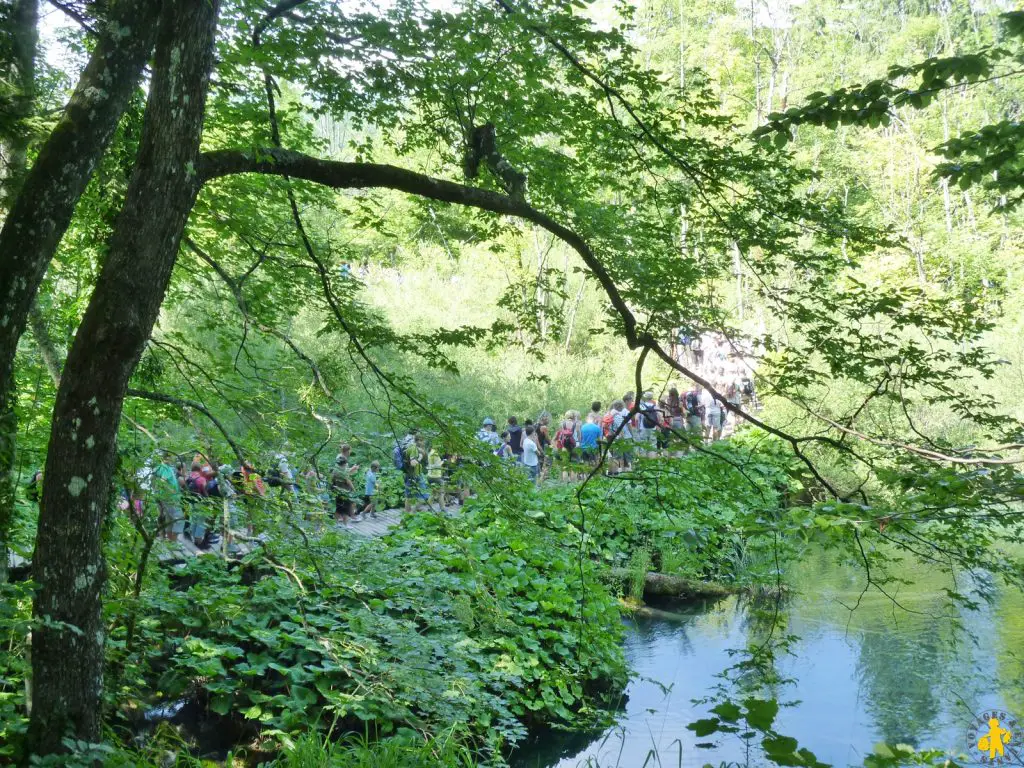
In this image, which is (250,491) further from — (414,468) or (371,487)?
(371,487)

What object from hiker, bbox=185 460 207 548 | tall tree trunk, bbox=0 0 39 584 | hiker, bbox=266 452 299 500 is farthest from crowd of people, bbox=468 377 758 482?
hiker, bbox=185 460 207 548

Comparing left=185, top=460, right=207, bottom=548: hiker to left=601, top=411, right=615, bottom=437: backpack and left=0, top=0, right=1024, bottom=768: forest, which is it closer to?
left=0, top=0, right=1024, bottom=768: forest

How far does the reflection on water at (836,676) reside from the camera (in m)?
7.84

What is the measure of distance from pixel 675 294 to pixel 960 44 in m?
30.3

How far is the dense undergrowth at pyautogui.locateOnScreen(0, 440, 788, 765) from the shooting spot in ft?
17.1

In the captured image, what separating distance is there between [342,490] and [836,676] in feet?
20.9

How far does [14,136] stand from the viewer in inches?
170

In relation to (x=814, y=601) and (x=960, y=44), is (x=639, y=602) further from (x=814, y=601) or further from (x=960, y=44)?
(x=960, y=44)

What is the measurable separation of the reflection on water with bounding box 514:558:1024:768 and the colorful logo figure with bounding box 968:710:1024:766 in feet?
0.59

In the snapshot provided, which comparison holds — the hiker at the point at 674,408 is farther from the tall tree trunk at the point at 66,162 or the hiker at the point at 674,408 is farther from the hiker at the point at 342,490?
the tall tree trunk at the point at 66,162

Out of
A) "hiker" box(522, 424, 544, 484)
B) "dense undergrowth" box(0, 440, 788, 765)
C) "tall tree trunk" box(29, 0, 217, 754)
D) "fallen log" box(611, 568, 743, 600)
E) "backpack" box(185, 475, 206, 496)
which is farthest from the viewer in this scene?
"hiker" box(522, 424, 544, 484)

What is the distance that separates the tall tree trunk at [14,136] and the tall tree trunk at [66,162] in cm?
67

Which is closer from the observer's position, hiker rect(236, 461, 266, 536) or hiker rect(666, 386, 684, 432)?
hiker rect(666, 386, 684, 432)

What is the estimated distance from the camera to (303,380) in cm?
709
